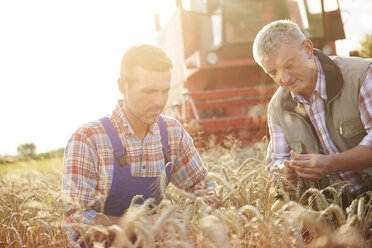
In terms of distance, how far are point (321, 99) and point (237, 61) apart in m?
5.60

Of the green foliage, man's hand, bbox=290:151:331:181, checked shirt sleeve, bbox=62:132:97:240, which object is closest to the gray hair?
man's hand, bbox=290:151:331:181

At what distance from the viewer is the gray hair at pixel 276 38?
256 centimetres

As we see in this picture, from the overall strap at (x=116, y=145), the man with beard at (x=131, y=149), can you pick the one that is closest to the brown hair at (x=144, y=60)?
the man with beard at (x=131, y=149)

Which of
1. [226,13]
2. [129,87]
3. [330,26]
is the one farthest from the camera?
[226,13]

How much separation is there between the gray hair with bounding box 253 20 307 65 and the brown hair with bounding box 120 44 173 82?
669mm

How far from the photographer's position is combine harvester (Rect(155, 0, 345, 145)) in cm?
731

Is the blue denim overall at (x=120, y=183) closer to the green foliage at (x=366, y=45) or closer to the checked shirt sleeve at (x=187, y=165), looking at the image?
the checked shirt sleeve at (x=187, y=165)

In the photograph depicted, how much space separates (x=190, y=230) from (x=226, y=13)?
22.8ft

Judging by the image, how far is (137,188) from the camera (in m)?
2.29

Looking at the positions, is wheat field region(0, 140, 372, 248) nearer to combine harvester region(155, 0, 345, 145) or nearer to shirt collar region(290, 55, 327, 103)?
shirt collar region(290, 55, 327, 103)

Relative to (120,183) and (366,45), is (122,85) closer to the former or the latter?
(120,183)

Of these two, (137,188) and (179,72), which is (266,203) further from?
(179,72)

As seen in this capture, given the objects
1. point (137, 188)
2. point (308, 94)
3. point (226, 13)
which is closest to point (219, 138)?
point (226, 13)

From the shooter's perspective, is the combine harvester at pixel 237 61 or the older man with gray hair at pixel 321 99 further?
the combine harvester at pixel 237 61
